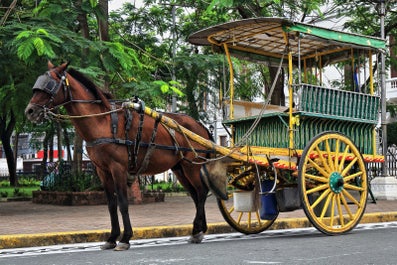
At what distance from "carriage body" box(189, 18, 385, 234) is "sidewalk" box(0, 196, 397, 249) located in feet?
3.41

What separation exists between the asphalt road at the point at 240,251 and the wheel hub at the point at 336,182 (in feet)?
2.16

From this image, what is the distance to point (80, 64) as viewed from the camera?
13531mm

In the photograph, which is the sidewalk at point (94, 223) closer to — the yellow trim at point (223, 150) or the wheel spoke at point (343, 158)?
the yellow trim at point (223, 150)

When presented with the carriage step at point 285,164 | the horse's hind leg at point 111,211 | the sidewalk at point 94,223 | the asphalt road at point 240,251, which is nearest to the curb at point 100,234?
the sidewalk at point 94,223

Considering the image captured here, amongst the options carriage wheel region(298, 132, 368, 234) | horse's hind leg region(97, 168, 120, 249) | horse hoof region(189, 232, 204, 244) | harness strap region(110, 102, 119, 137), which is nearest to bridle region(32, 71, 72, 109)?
harness strap region(110, 102, 119, 137)

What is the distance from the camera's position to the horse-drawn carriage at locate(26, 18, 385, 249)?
8.17m

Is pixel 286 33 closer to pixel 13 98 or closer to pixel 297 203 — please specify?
pixel 297 203

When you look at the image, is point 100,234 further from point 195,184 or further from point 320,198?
point 320,198

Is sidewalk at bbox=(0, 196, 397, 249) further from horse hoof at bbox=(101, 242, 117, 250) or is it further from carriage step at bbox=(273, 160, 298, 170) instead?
carriage step at bbox=(273, 160, 298, 170)

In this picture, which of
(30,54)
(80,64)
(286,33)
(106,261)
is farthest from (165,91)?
(106,261)

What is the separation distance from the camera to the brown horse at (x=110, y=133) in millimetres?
7949

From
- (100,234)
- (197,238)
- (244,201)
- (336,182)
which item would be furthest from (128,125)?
(336,182)

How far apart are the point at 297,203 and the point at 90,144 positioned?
301cm

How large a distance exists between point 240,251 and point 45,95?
3011mm
